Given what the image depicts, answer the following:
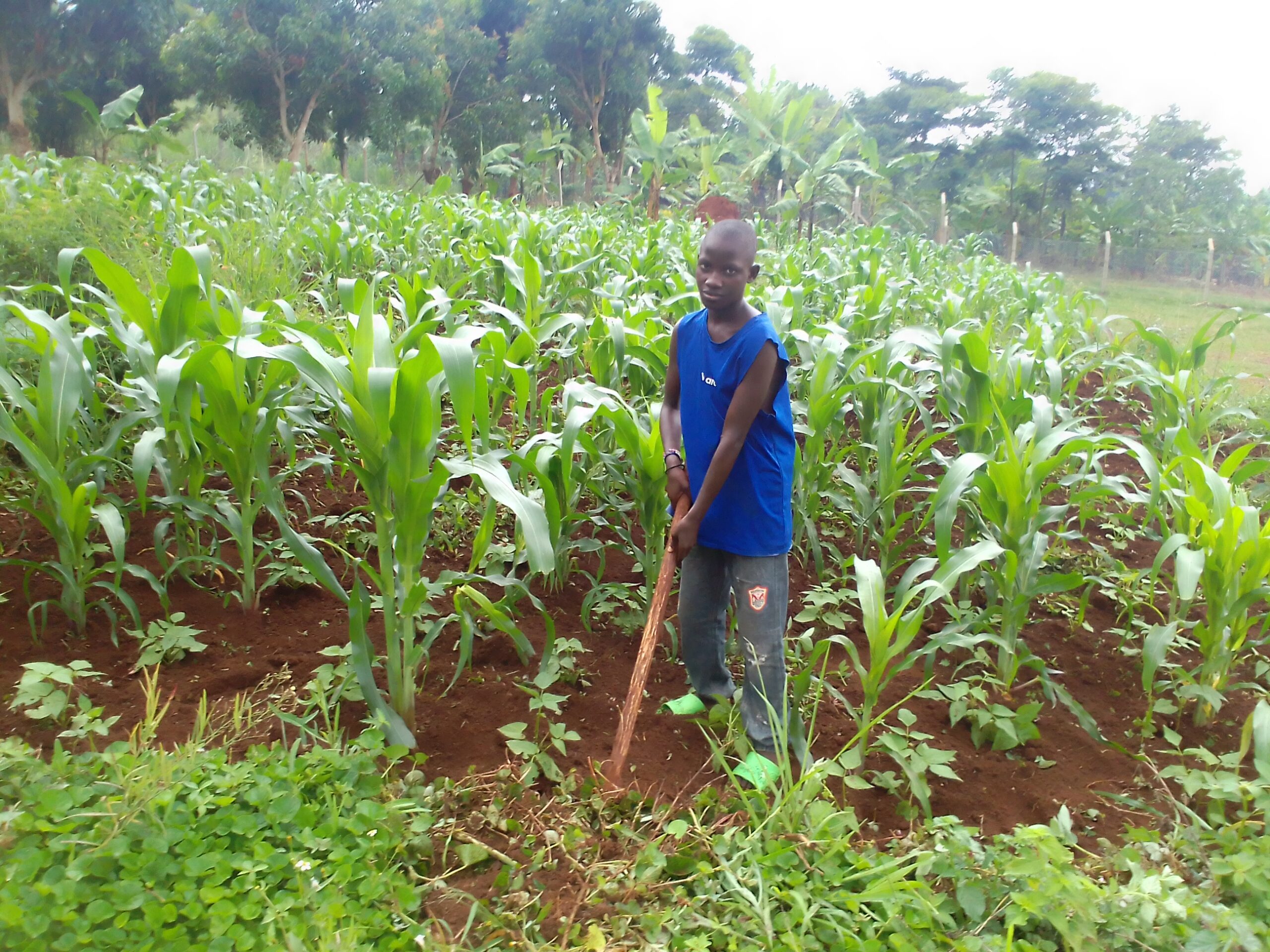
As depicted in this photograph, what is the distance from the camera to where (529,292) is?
426 centimetres

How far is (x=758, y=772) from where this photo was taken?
216 cm

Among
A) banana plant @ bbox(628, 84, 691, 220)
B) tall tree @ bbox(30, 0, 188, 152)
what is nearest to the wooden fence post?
banana plant @ bbox(628, 84, 691, 220)

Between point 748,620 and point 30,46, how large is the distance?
25.3m

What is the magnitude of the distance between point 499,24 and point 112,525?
3223 centimetres

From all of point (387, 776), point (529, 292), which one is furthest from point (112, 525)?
point (529, 292)

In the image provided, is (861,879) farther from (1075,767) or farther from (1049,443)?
(1049,443)

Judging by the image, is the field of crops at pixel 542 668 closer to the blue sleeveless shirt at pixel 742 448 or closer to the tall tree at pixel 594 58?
the blue sleeveless shirt at pixel 742 448

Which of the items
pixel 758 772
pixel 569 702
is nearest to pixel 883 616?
pixel 758 772

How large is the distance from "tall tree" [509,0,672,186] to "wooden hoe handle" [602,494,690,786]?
25.3m

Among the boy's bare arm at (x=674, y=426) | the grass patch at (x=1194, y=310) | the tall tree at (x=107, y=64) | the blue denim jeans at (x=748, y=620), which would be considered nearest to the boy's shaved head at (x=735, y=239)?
the boy's bare arm at (x=674, y=426)

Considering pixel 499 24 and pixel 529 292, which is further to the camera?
pixel 499 24

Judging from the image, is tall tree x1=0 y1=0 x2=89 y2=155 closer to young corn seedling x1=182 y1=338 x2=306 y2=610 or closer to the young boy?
young corn seedling x1=182 y1=338 x2=306 y2=610

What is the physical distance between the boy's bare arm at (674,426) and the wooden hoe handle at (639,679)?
0.15 m

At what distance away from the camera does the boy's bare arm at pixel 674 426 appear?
229cm
